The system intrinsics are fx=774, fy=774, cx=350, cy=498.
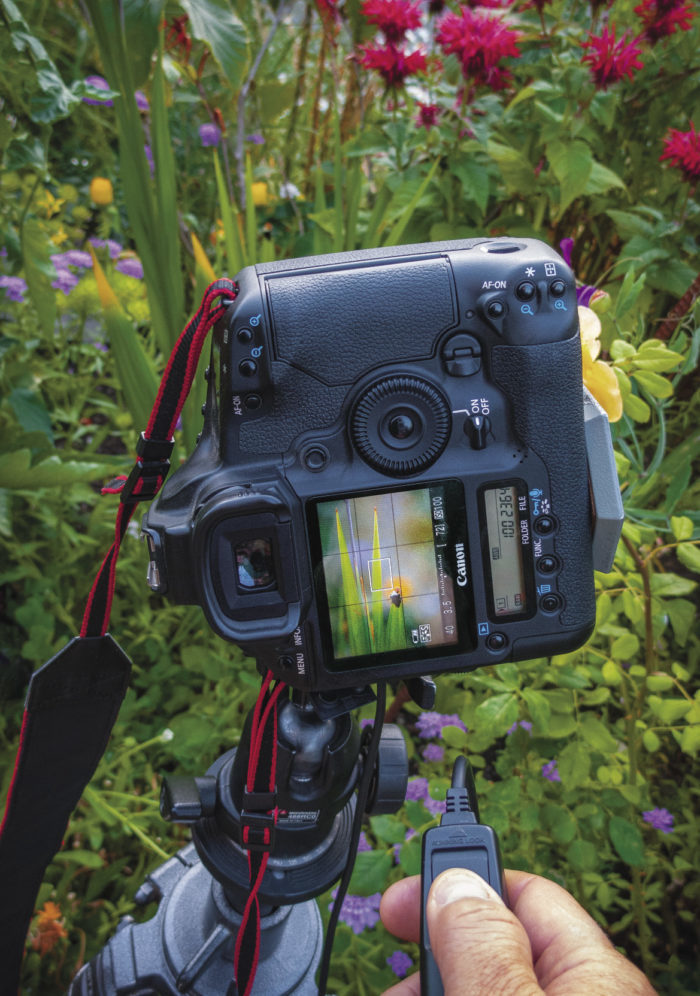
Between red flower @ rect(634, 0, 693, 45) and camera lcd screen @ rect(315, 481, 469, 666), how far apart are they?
1083 millimetres

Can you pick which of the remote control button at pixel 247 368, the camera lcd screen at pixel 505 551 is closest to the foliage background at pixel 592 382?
the camera lcd screen at pixel 505 551

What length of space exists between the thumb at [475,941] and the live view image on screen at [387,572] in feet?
0.61

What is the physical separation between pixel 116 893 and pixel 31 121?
1.16 m

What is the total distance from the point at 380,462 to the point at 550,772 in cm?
76

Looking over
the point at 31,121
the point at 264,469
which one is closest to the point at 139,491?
the point at 264,469

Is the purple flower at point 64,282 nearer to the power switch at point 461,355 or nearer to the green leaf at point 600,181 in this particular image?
the green leaf at point 600,181

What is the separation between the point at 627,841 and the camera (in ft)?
3.19

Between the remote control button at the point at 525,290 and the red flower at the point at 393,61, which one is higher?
the red flower at the point at 393,61

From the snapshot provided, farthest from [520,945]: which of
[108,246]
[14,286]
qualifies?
[108,246]

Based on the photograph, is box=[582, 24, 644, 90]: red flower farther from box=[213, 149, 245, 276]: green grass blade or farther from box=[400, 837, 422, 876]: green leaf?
box=[400, 837, 422, 876]: green leaf

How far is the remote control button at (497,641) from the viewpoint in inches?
23.9

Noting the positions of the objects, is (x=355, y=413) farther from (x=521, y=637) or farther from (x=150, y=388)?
(x=150, y=388)

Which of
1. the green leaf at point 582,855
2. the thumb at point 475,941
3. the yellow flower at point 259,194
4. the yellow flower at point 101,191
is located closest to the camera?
the thumb at point 475,941

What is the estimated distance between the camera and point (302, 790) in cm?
63
